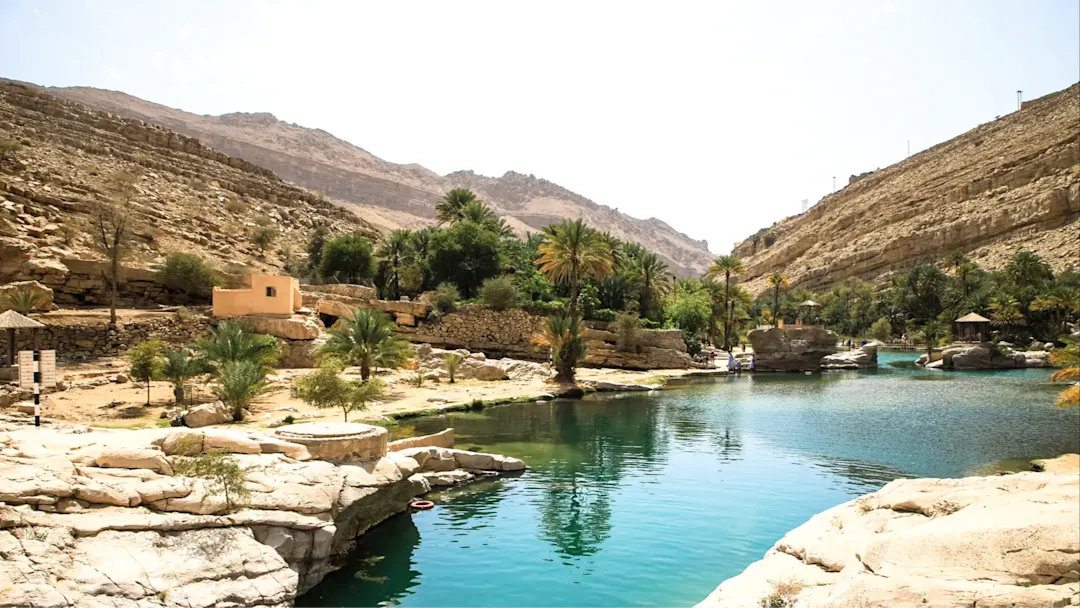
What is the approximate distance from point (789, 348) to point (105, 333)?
37.9 m

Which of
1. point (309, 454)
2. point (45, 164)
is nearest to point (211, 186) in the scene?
point (45, 164)

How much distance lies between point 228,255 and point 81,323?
19094 millimetres

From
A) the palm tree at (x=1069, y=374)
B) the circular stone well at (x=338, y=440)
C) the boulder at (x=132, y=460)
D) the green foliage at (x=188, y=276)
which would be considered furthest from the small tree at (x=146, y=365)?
the palm tree at (x=1069, y=374)

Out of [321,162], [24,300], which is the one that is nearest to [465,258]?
[24,300]

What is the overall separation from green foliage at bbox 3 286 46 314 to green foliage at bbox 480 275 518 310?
21763 mm

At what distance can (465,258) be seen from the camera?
44344mm

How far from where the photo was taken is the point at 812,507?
12.9 meters

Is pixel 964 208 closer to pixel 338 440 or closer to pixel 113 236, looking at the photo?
pixel 113 236

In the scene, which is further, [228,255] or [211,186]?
[211,186]

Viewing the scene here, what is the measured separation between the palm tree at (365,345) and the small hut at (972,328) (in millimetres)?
40696

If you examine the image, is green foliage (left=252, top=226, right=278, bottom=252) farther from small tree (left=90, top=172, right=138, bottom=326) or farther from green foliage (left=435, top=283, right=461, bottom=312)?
green foliage (left=435, top=283, right=461, bottom=312)

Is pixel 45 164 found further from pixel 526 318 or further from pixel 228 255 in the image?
pixel 526 318

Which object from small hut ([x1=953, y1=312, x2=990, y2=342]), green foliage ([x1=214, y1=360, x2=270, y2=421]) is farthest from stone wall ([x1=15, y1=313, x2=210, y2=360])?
small hut ([x1=953, y1=312, x2=990, y2=342])

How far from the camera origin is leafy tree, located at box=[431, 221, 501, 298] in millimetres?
44156
